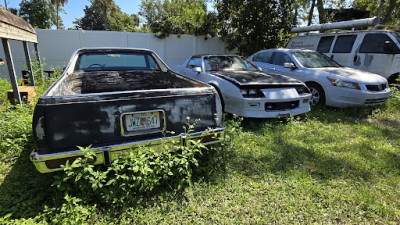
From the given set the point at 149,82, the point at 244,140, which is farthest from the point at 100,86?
the point at 244,140

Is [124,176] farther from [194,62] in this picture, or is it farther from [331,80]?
[331,80]

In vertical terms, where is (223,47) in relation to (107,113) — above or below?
above

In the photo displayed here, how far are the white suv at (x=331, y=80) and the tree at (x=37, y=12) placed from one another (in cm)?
2890

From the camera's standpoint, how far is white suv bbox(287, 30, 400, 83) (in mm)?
6254

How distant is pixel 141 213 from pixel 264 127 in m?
2.83

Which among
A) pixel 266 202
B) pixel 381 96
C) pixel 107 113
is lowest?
pixel 266 202

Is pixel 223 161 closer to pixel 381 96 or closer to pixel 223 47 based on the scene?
pixel 381 96

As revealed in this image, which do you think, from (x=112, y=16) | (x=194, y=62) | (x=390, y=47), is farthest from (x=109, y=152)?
(x=112, y=16)

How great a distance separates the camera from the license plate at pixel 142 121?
2.15 m

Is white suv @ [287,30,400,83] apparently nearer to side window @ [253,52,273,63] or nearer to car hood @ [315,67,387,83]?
car hood @ [315,67,387,83]

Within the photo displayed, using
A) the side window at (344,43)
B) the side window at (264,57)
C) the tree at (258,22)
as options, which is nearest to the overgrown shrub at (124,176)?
the side window at (264,57)

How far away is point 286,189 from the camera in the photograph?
2.56 meters

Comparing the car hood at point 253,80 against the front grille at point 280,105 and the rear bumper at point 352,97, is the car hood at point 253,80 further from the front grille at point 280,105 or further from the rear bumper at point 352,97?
the rear bumper at point 352,97

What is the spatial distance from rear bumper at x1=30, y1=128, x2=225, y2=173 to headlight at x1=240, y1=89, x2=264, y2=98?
173 centimetres
